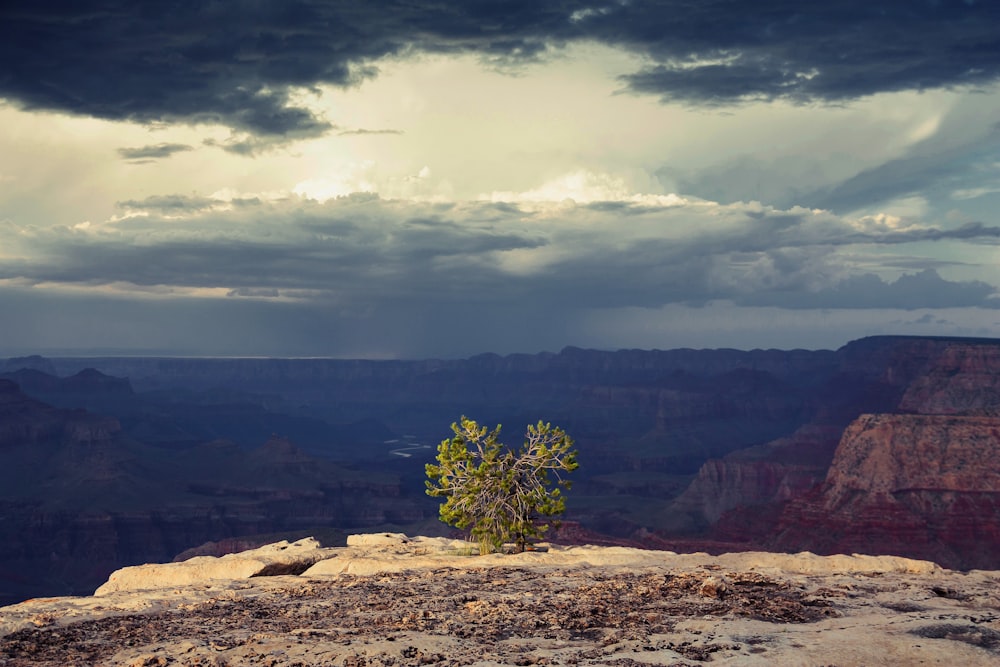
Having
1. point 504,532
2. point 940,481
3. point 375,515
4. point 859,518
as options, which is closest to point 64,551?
point 375,515

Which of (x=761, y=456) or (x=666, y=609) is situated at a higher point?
(x=666, y=609)

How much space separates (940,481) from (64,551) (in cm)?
13374

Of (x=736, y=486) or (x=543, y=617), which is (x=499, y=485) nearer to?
(x=543, y=617)

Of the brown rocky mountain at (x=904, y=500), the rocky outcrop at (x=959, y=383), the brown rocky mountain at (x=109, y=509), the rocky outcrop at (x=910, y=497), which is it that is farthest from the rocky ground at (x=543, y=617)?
the rocky outcrop at (x=959, y=383)

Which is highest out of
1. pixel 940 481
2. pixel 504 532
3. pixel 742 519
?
pixel 504 532

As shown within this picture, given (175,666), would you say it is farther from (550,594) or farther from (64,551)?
(64,551)

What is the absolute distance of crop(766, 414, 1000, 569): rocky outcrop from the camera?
107 metres

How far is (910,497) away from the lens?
116 m

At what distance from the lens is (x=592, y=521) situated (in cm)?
16725

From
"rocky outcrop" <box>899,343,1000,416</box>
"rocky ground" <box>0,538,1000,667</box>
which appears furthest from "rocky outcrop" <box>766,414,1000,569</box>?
"rocky ground" <box>0,538,1000,667</box>

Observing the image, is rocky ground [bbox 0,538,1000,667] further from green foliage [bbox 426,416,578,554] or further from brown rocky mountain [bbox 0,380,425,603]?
brown rocky mountain [bbox 0,380,425,603]

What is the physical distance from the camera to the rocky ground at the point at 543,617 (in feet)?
40.5

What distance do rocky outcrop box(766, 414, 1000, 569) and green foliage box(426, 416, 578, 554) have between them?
3471 inches

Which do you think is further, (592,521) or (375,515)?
(375,515)
